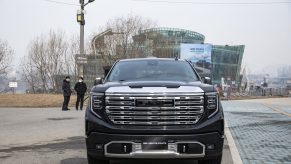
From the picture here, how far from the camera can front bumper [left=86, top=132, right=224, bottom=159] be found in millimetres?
5910

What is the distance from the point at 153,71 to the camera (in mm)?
7746

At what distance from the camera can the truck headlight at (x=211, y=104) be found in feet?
20.3

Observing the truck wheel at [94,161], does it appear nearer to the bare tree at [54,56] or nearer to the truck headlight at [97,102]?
the truck headlight at [97,102]

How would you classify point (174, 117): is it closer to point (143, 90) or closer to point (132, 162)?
point (143, 90)

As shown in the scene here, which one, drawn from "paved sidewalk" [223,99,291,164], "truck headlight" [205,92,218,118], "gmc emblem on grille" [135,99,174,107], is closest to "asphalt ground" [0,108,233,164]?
"paved sidewalk" [223,99,291,164]

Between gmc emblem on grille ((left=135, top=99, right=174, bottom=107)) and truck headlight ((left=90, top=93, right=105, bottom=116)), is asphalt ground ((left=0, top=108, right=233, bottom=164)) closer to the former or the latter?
truck headlight ((left=90, top=93, right=105, bottom=116))

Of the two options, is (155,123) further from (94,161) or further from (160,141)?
(94,161)

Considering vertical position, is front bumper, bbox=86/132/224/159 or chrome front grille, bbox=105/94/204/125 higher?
chrome front grille, bbox=105/94/204/125

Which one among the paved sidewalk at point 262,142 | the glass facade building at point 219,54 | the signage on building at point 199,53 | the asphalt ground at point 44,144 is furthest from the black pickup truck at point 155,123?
the glass facade building at point 219,54

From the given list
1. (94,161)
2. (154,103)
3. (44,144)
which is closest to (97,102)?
(154,103)

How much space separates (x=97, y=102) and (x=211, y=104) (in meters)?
1.55

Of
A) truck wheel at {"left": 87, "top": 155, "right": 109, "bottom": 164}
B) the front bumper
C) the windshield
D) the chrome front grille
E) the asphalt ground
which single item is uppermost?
the windshield

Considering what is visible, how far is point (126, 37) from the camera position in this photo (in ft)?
148

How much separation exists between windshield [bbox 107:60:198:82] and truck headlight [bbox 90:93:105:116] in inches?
45.1
